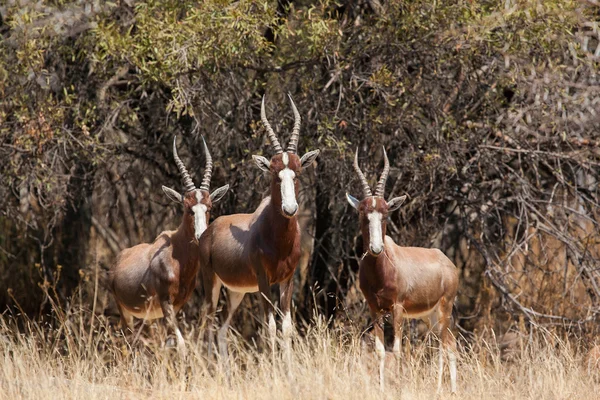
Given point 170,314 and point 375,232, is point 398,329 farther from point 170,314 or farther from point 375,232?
point 170,314

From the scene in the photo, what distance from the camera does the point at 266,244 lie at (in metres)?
7.98

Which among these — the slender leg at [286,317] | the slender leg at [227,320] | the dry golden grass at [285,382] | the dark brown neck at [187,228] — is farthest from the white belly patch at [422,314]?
the dark brown neck at [187,228]

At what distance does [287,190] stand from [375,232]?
0.82m

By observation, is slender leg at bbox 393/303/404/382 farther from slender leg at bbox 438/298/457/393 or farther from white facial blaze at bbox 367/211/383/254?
white facial blaze at bbox 367/211/383/254

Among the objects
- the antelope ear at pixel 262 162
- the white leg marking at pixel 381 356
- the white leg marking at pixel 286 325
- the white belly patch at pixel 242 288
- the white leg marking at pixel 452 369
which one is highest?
the antelope ear at pixel 262 162

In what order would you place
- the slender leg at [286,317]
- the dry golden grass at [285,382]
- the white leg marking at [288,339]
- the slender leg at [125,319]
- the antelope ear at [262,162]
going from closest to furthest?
the dry golden grass at [285,382] < the white leg marking at [288,339] < the slender leg at [286,317] < the antelope ear at [262,162] < the slender leg at [125,319]

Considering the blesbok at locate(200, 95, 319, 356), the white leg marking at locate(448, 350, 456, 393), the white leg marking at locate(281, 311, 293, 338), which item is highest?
the blesbok at locate(200, 95, 319, 356)

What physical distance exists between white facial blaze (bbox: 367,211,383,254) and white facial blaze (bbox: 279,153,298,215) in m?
0.65

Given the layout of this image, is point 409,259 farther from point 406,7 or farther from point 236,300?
point 406,7

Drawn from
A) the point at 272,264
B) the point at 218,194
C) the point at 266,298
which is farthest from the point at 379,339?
the point at 218,194

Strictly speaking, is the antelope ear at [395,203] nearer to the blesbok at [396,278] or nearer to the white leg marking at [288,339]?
the blesbok at [396,278]

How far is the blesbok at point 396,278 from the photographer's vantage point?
7578 mm

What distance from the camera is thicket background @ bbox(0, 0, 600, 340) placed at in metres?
8.76

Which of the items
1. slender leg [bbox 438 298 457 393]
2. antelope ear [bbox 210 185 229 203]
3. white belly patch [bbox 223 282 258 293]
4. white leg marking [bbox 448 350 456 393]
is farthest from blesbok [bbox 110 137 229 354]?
white leg marking [bbox 448 350 456 393]
